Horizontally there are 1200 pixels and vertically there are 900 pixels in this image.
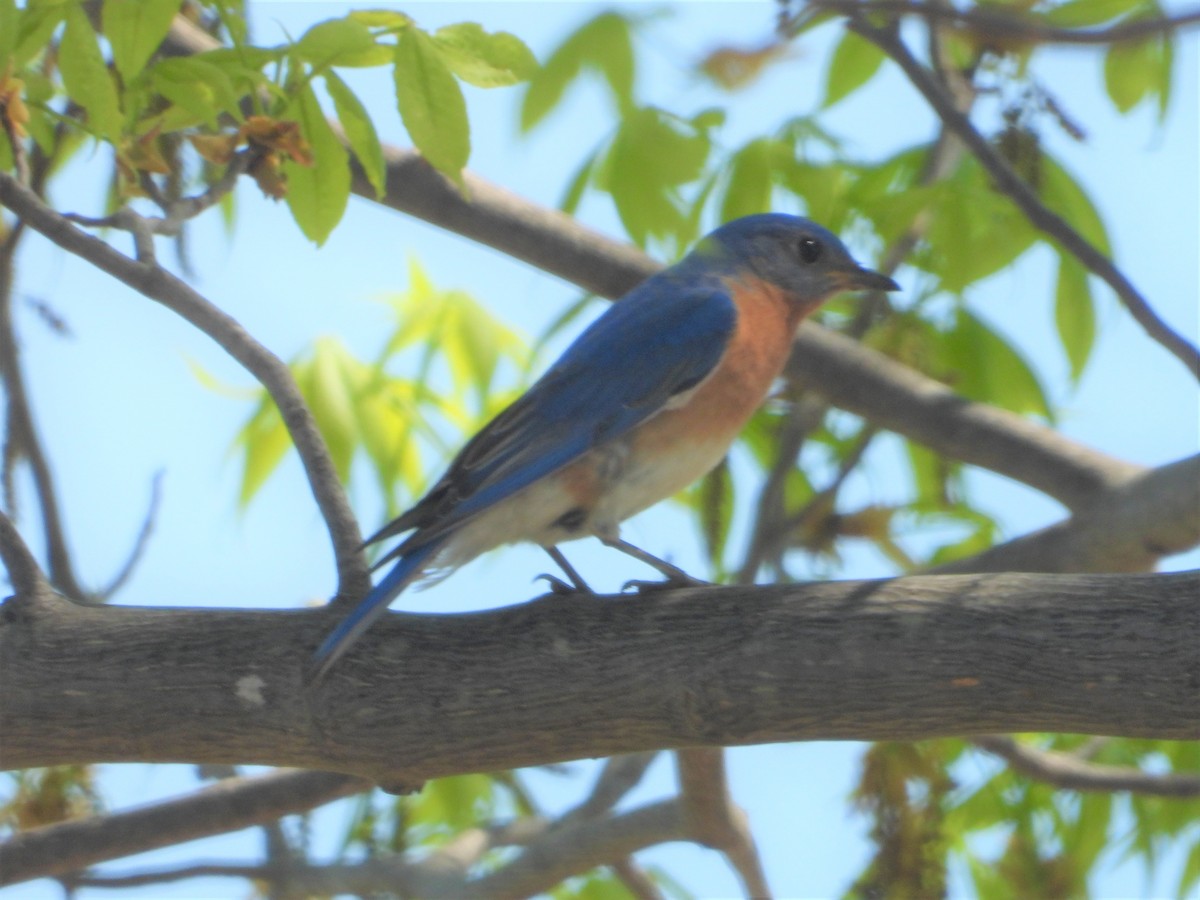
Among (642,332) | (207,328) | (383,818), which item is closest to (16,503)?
(207,328)

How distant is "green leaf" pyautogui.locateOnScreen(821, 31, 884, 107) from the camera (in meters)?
3.90

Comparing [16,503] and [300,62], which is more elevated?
[300,62]

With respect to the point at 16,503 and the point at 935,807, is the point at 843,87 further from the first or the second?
the point at 16,503

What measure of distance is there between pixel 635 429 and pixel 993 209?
1210 mm

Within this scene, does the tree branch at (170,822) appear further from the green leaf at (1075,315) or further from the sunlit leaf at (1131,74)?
the sunlit leaf at (1131,74)

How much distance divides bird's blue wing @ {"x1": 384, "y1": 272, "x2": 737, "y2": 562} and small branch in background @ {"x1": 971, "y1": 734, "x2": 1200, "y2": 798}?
4.09 feet

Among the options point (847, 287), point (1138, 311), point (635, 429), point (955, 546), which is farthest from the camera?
point (955, 546)

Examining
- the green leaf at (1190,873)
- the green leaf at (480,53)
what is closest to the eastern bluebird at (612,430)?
the green leaf at (480,53)

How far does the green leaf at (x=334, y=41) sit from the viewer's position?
103 inches

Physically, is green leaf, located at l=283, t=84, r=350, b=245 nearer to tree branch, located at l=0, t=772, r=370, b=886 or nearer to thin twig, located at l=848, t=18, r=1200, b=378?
thin twig, located at l=848, t=18, r=1200, b=378

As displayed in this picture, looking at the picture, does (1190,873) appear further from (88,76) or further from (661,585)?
(88,76)

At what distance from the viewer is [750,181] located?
3928 mm

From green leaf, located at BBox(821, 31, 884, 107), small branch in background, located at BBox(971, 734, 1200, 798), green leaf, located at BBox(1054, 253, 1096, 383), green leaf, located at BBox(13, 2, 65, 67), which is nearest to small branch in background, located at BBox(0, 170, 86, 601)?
green leaf, located at BBox(13, 2, 65, 67)

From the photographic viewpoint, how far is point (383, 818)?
158 inches
